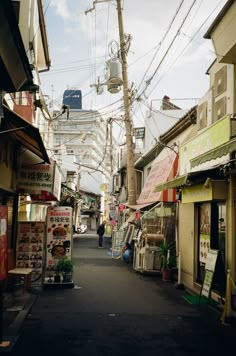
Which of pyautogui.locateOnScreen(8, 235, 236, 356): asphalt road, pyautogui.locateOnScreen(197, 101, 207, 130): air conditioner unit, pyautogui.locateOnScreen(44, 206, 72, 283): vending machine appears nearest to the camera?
pyautogui.locateOnScreen(8, 235, 236, 356): asphalt road

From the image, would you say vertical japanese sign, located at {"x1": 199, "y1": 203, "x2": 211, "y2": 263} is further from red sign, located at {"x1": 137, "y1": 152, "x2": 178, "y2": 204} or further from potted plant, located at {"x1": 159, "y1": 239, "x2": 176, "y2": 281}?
red sign, located at {"x1": 137, "y1": 152, "x2": 178, "y2": 204}

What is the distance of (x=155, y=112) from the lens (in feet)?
84.8

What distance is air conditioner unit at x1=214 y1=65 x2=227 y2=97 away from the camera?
11070mm

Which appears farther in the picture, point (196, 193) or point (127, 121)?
point (127, 121)

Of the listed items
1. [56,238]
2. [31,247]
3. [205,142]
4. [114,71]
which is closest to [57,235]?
[56,238]

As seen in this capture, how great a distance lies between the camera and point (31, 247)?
13.0 m

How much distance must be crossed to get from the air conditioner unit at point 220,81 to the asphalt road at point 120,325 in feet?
19.6

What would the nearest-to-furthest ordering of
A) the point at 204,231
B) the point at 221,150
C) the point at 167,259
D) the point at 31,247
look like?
the point at 221,150 → the point at 204,231 → the point at 31,247 → the point at 167,259

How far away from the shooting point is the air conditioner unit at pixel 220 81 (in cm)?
1107

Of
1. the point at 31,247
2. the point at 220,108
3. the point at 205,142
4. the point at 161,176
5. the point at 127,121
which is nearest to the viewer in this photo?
the point at 220,108

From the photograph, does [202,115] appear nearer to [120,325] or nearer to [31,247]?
[31,247]

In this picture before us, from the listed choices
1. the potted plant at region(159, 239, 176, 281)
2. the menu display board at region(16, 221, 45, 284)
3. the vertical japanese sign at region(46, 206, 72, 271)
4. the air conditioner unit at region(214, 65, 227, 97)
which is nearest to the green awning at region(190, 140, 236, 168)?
the air conditioner unit at region(214, 65, 227, 97)

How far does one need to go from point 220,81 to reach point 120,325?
718 cm

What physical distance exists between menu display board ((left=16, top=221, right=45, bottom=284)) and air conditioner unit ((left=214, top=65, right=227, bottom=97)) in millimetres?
7085
